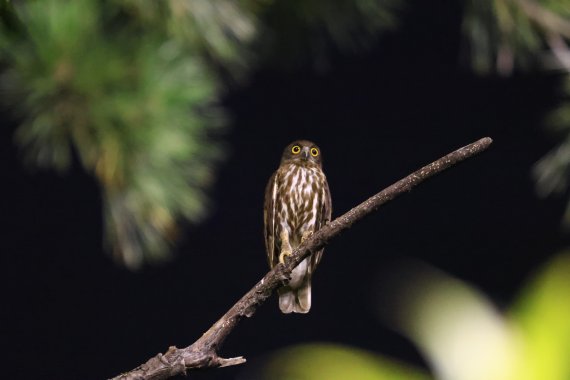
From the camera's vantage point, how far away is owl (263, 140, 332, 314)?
1724 millimetres

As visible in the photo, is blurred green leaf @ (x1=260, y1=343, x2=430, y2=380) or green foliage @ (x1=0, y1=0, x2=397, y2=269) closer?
blurred green leaf @ (x1=260, y1=343, x2=430, y2=380)

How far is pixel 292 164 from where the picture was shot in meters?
1.77

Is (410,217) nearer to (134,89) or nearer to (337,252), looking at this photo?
(337,252)

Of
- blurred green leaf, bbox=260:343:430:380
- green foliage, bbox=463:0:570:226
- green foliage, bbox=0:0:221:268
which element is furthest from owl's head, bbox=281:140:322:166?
blurred green leaf, bbox=260:343:430:380

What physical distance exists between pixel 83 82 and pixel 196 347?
0.84 meters

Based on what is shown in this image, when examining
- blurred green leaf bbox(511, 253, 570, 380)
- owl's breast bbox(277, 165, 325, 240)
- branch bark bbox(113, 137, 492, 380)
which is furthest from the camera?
owl's breast bbox(277, 165, 325, 240)

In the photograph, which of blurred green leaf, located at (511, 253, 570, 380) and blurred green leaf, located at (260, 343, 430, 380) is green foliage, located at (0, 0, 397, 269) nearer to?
blurred green leaf, located at (260, 343, 430, 380)

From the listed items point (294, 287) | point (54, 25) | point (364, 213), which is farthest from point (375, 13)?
point (364, 213)

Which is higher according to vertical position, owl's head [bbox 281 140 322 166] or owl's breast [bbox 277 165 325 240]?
owl's head [bbox 281 140 322 166]

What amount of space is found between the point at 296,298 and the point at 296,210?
0.19 metres

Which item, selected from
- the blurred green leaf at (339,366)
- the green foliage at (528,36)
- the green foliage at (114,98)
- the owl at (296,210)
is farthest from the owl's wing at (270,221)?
the blurred green leaf at (339,366)

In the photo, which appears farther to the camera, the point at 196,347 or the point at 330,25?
the point at 330,25

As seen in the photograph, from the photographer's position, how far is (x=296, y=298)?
1.78 m

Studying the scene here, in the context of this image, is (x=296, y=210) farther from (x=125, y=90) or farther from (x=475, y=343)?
(x=475, y=343)
